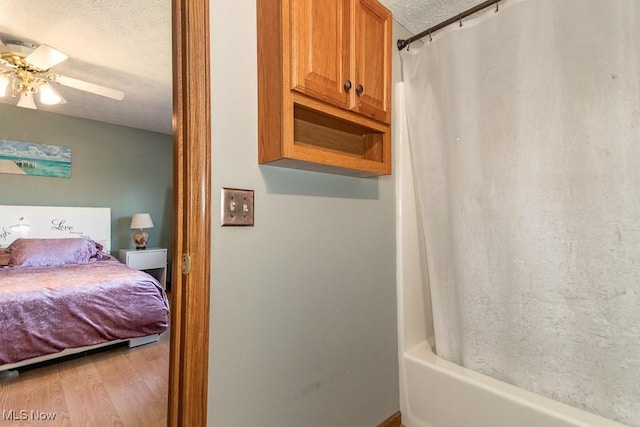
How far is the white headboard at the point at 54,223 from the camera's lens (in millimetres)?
3295

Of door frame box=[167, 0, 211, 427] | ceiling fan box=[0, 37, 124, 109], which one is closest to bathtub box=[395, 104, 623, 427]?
door frame box=[167, 0, 211, 427]

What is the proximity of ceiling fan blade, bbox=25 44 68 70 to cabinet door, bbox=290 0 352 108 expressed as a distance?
1.94 m

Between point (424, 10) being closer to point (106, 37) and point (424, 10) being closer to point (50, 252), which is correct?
point (106, 37)

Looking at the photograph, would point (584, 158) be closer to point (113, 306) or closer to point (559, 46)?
point (559, 46)

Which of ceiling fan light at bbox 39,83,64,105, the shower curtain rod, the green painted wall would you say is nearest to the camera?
the shower curtain rod

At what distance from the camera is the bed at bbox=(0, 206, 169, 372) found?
197cm

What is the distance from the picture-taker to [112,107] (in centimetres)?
340

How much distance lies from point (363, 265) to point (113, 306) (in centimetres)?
209

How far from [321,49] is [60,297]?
241 centimetres

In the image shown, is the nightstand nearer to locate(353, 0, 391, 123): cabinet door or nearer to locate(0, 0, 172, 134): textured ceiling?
locate(0, 0, 172, 134): textured ceiling

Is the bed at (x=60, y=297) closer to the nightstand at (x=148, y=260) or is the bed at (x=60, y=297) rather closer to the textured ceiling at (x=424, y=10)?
the nightstand at (x=148, y=260)

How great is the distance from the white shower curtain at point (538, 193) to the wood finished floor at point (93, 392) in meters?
1.82

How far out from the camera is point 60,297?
208 centimetres

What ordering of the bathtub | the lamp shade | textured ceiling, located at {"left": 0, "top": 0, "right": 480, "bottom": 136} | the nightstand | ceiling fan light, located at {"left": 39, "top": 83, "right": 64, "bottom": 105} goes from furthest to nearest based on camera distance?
1. the lamp shade
2. the nightstand
3. ceiling fan light, located at {"left": 39, "top": 83, "right": 64, "bottom": 105}
4. textured ceiling, located at {"left": 0, "top": 0, "right": 480, "bottom": 136}
5. the bathtub
